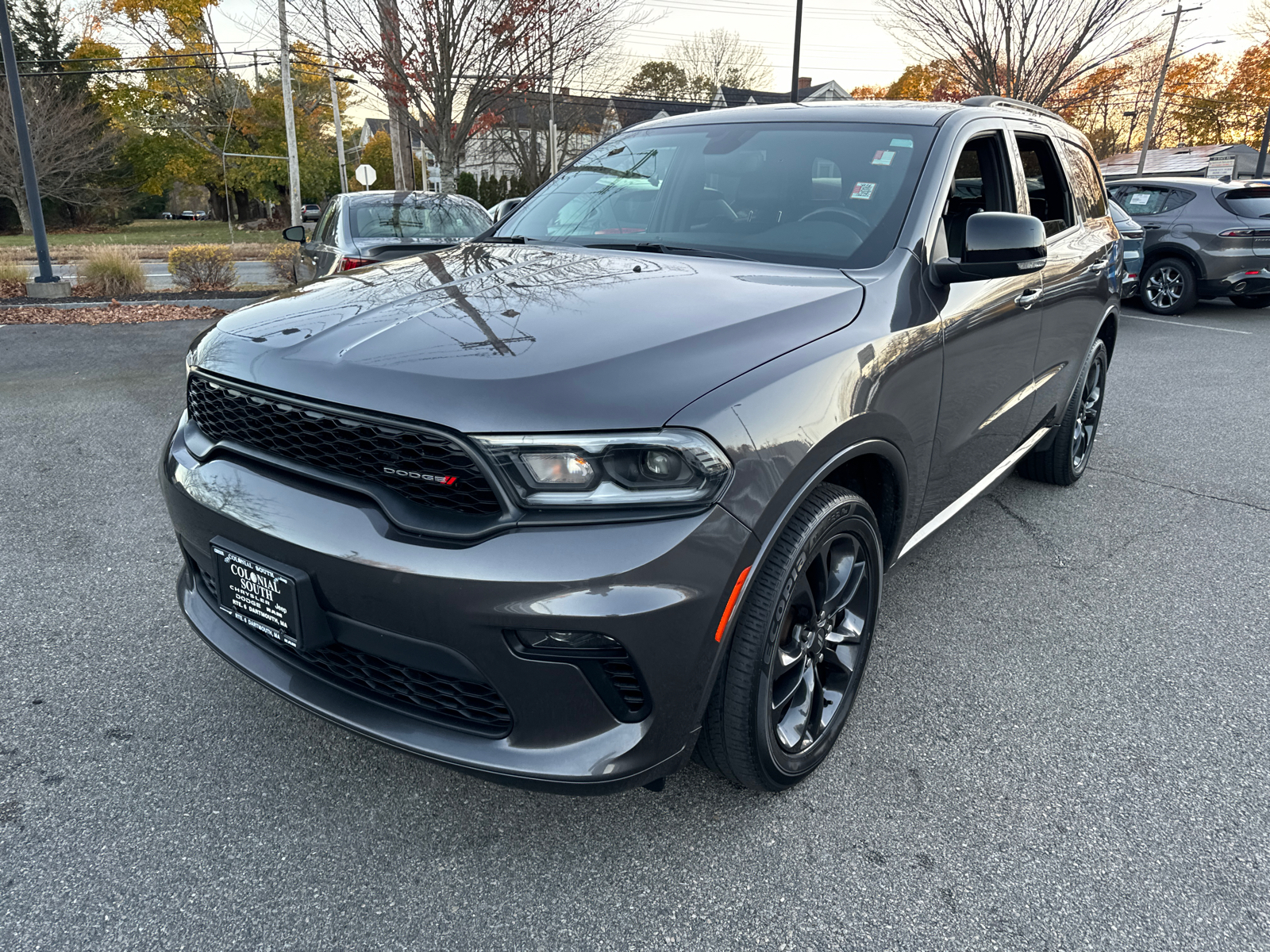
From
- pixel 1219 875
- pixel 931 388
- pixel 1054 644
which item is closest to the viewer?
pixel 1219 875

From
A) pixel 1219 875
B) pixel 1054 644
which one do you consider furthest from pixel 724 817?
pixel 1054 644

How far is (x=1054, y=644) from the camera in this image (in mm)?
3154

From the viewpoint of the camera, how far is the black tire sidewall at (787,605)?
78.0 inches

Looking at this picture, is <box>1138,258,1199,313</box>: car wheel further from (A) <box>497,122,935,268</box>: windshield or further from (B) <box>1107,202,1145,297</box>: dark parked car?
(A) <box>497,122,935,268</box>: windshield

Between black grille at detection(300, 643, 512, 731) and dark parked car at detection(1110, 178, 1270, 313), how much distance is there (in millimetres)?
12221

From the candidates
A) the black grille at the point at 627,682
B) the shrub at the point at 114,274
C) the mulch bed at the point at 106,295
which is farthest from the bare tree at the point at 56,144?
the black grille at the point at 627,682

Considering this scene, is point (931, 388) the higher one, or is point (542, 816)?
point (931, 388)

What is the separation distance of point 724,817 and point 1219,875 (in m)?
1.18

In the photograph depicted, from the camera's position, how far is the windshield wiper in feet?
9.12

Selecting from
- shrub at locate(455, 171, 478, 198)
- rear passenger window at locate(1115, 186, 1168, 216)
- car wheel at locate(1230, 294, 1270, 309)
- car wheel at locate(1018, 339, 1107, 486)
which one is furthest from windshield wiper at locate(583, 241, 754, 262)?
shrub at locate(455, 171, 478, 198)

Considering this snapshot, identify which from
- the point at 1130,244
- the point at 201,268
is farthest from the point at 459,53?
the point at 1130,244

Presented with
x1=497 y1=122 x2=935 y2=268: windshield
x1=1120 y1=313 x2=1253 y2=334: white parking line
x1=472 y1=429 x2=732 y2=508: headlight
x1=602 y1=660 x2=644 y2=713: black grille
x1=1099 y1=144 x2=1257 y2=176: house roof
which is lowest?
x1=1120 y1=313 x2=1253 y2=334: white parking line

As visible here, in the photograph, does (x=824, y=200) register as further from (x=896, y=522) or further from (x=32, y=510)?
(x=32, y=510)

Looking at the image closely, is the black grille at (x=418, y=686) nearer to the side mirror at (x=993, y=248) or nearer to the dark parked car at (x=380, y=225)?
the side mirror at (x=993, y=248)
